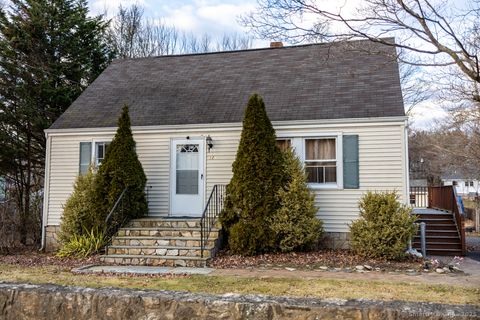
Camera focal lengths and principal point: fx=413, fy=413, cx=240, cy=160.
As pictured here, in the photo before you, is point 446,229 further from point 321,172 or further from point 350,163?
point 321,172

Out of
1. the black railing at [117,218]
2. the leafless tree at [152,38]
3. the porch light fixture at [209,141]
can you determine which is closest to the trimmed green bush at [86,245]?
the black railing at [117,218]

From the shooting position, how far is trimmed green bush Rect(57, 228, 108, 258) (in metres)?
9.82

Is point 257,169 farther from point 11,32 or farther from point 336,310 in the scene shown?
point 11,32

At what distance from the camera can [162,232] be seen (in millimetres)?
9852

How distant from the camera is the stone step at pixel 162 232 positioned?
9.68 m

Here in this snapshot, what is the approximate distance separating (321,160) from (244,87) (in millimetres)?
3600

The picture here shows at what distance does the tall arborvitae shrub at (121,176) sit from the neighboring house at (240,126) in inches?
33.6

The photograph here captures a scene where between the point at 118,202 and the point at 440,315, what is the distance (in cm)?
835

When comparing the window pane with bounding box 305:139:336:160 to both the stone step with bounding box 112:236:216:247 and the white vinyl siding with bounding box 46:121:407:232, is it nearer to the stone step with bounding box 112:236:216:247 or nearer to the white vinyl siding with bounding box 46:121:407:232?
the white vinyl siding with bounding box 46:121:407:232

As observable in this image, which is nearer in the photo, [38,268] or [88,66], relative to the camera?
[38,268]

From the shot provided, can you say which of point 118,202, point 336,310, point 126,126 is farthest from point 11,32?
point 336,310

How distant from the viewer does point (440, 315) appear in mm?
2746

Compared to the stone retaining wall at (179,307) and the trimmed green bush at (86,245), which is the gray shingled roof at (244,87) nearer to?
the trimmed green bush at (86,245)

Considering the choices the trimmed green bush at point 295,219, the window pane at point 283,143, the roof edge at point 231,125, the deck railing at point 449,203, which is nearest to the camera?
the trimmed green bush at point 295,219
